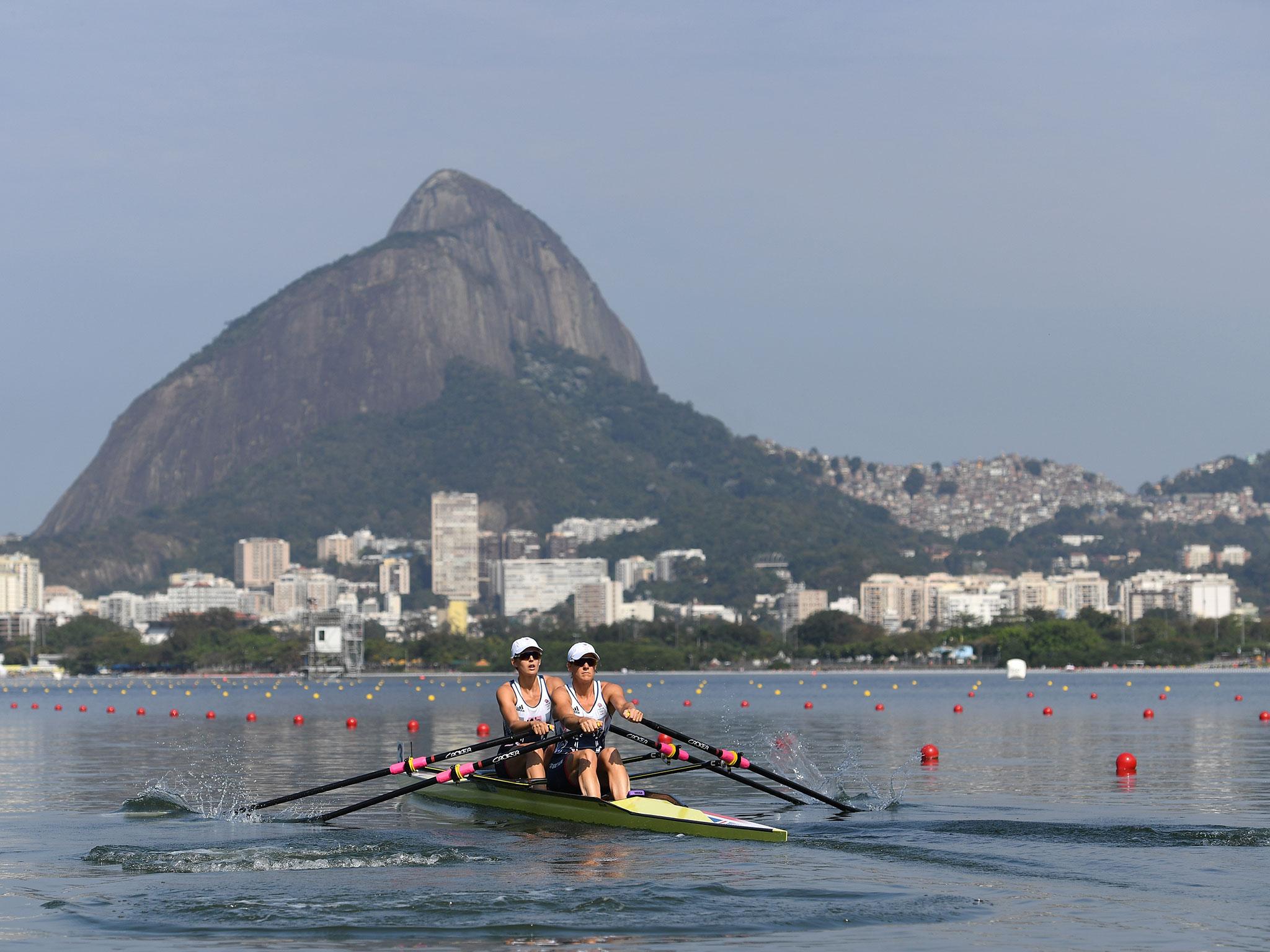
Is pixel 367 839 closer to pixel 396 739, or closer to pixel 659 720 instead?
pixel 396 739

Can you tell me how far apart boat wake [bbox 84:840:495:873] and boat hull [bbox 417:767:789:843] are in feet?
5.23

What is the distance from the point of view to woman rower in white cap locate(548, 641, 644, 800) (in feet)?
69.0

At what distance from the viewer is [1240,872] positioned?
18.4 m

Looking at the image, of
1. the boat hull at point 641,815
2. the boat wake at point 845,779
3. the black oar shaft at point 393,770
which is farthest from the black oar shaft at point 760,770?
the black oar shaft at point 393,770

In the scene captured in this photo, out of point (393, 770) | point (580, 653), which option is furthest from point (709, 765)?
point (393, 770)

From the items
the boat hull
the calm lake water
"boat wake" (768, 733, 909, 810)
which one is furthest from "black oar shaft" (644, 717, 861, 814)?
the boat hull

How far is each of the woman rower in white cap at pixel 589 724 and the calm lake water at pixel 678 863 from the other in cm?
54

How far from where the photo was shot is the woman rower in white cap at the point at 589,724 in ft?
69.0

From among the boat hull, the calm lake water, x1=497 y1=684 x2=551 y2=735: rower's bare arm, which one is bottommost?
the calm lake water

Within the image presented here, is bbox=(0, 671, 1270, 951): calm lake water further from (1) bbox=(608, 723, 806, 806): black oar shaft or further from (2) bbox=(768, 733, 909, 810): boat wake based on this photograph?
(1) bbox=(608, 723, 806, 806): black oar shaft

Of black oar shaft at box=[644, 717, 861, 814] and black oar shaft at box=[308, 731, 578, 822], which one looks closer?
black oar shaft at box=[308, 731, 578, 822]

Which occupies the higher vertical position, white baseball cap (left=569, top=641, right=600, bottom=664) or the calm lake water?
white baseball cap (left=569, top=641, right=600, bottom=664)

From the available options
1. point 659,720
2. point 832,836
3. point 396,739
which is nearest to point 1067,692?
point 659,720

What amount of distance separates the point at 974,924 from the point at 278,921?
6.06 m
